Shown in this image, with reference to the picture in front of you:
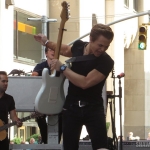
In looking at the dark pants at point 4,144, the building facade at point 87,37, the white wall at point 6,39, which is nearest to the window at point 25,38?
the building facade at point 87,37

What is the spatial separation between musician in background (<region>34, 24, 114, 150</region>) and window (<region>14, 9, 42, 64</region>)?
19939 mm

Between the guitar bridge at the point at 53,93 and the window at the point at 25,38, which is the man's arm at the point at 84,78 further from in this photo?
the window at the point at 25,38

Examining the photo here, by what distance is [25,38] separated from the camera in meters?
26.9

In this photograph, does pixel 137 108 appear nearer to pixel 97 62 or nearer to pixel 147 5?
pixel 147 5

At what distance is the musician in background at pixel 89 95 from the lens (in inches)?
219

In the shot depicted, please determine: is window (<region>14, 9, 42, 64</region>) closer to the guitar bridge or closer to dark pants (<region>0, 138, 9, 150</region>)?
dark pants (<region>0, 138, 9, 150</region>)

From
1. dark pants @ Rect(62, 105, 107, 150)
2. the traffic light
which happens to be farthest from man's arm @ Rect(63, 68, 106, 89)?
the traffic light

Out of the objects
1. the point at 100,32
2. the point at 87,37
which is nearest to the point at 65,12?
the point at 100,32

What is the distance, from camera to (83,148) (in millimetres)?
8281

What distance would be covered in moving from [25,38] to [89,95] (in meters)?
21.4

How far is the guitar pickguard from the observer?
5.98m

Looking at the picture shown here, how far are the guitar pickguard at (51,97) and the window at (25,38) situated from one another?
19.5 metres

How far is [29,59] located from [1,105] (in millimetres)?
19138

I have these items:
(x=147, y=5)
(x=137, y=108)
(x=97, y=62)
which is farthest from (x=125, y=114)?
(x=97, y=62)
